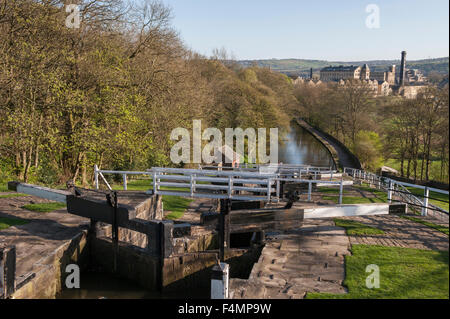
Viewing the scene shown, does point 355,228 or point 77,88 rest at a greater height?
point 77,88

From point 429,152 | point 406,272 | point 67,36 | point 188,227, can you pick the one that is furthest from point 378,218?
point 429,152

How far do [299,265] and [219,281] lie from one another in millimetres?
3285

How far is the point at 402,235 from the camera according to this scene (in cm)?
1177

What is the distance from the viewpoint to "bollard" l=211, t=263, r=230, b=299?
7.06 meters

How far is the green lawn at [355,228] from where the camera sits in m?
12.1

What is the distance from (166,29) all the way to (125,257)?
18.6 metres

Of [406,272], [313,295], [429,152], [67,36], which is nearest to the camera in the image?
[313,295]

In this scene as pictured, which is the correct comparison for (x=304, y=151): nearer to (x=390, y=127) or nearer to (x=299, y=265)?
(x=390, y=127)

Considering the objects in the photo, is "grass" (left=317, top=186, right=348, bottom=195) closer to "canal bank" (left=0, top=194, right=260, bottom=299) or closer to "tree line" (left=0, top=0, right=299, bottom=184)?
"canal bank" (left=0, top=194, right=260, bottom=299)

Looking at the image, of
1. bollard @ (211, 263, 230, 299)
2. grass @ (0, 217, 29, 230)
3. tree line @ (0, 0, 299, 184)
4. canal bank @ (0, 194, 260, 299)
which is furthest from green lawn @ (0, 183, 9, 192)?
bollard @ (211, 263, 230, 299)

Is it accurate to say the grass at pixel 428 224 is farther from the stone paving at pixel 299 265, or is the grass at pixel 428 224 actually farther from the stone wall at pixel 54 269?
the stone wall at pixel 54 269

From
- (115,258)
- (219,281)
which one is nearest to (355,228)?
(219,281)

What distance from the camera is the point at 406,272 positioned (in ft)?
28.8
